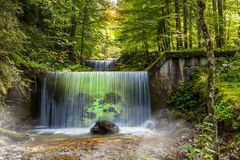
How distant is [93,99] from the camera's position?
35.8 feet

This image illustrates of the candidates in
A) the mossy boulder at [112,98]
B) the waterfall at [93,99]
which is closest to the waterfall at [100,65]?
the waterfall at [93,99]

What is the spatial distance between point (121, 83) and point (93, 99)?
1.26 metres

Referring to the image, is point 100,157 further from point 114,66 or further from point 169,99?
point 114,66

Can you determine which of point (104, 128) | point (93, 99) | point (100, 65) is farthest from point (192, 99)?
point (100, 65)

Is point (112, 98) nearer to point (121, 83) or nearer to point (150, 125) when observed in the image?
point (121, 83)

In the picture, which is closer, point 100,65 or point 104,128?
point 104,128

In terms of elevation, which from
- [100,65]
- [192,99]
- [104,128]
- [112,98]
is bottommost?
[104,128]

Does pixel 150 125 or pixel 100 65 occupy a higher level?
pixel 100 65

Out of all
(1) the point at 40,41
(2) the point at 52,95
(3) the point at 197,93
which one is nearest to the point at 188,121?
(3) the point at 197,93

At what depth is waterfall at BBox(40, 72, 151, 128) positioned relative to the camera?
1053 centimetres

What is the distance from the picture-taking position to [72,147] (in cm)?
655

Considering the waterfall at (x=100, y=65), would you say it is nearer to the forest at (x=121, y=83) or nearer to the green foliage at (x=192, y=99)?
the forest at (x=121, y=83)

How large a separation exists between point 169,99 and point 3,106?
554 cm

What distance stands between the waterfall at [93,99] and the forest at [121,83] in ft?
0.13
